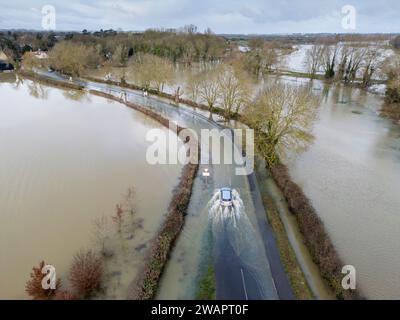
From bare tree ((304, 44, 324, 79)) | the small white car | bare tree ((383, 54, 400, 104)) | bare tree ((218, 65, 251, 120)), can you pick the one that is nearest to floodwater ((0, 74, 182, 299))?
the small white car

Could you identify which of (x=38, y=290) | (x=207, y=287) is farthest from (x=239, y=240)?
(x=38, y=290)

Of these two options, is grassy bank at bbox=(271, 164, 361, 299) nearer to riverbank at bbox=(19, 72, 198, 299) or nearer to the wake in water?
the wake in water

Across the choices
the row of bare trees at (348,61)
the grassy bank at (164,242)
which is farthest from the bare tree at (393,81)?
the grassy bank at (164,242)

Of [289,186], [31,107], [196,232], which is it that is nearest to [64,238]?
[196,232]

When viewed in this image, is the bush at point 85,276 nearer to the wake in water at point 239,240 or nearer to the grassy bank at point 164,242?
the grassy bank at point 164,242

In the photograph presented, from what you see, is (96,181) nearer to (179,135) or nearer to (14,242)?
(14,242)

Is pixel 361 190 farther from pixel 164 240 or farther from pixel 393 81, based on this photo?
pixel 393 81
